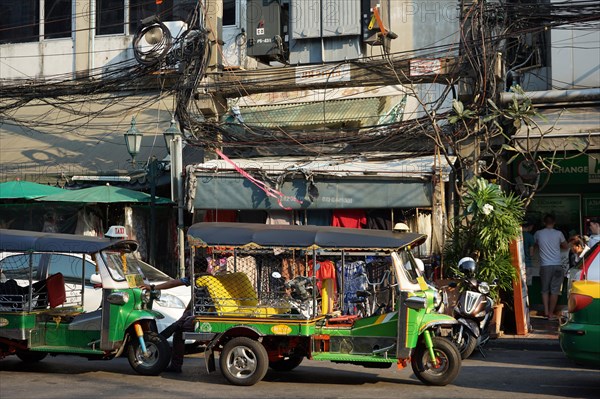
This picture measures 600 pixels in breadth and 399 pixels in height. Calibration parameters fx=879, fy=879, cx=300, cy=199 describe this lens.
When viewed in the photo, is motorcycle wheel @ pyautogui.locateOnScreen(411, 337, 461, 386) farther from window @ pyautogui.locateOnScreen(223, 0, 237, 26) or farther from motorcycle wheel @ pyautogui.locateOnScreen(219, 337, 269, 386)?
window @ pyautogui.locateOnScreen(223, 0, 237, 26)

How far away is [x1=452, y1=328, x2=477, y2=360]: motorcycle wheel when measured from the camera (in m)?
12.0

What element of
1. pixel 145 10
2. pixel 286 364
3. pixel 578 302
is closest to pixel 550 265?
pixel 286 364

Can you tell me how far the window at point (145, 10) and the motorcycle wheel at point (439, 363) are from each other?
46.4ft

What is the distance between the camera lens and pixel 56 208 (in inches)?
705

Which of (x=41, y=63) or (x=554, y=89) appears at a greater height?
(x=41, y=63)

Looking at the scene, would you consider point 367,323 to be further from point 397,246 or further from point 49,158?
point 49,158

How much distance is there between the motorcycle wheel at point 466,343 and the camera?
12.0 meters

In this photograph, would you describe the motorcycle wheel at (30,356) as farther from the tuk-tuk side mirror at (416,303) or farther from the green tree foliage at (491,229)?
the green tree foliage at (491,229)

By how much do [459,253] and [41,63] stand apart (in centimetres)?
1262

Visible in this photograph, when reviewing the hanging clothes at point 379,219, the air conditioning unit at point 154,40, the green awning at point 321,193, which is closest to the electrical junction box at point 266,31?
the air conditioning unit at point 154,40

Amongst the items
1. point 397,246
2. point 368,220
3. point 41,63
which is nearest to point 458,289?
point 368,220

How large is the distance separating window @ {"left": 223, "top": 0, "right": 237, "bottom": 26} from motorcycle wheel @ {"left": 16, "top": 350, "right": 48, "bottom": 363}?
11.6 meters

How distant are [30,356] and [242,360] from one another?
320cm

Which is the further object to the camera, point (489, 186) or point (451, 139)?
point (451, 139)
